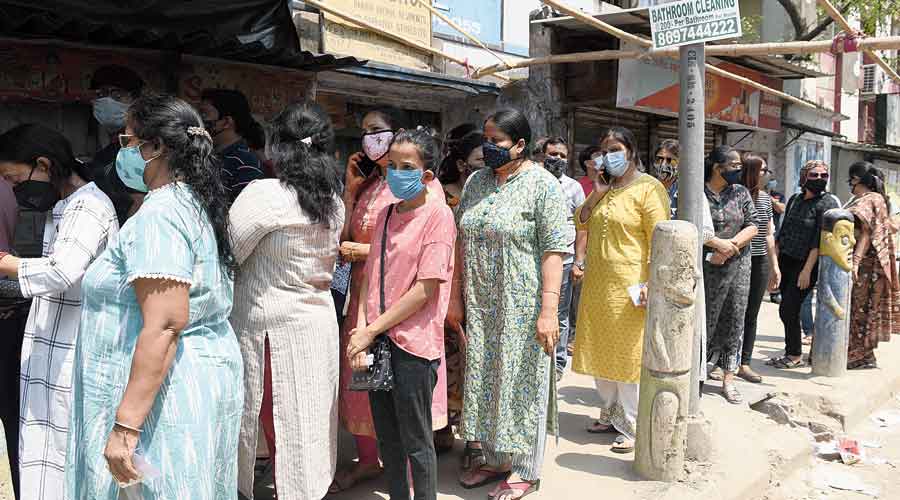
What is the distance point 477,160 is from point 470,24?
15.2ft

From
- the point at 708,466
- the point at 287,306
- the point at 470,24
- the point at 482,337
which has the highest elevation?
the point at 470,24

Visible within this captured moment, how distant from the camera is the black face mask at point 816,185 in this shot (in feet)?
21.2

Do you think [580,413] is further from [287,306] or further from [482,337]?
[287,306]

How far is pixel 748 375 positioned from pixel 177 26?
201 inches

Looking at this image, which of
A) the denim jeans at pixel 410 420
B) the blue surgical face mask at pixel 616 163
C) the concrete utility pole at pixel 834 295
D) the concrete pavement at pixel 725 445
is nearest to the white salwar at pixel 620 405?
the concrete pavement at pixel 725 445

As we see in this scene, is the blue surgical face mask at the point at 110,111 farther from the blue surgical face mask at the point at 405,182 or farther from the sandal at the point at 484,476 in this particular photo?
the sandal at the point at 484,476

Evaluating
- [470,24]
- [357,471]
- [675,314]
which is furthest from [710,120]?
[357,471]

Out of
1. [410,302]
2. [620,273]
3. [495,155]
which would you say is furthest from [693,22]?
[410,302]

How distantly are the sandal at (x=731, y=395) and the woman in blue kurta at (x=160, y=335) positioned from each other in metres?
4.09

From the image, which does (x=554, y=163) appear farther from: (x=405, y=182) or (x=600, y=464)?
(x=405, y=182)

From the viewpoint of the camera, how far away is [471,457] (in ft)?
12.4

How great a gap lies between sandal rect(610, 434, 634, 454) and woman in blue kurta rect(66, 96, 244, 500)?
98.3 inches

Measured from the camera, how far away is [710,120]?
12023mm

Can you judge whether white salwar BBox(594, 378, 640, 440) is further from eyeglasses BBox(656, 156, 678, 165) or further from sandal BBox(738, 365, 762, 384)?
sandal BBox(738, 365, 762, 384)
